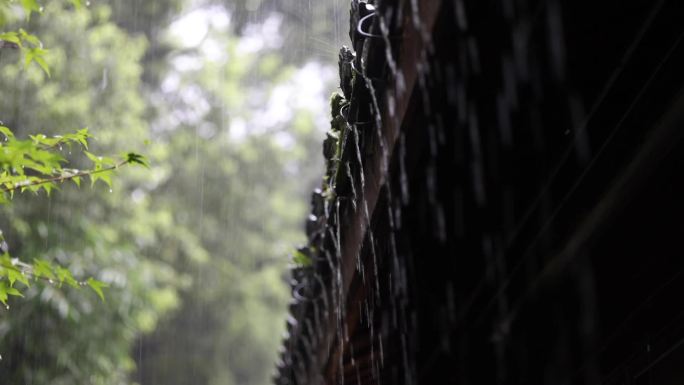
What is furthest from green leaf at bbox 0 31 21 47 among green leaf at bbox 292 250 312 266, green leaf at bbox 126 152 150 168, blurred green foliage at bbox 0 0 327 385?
blurred green foliage at bbox 0 0 327 385

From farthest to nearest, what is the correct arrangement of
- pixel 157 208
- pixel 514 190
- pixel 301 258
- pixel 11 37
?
pixel 157 208 → pixel 301 258 → pixel 11 37 → pixel 514 190

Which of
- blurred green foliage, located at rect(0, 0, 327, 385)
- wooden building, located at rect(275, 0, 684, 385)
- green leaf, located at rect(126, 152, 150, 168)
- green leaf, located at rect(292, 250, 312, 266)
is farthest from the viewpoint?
blurred green foliage, located at rect(0, 0, 327, 385)

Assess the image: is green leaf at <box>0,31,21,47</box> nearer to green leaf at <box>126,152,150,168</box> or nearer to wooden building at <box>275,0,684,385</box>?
green leaf at <box>126,152,150,168</box>

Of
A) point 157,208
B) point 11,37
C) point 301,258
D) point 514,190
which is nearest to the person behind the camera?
point 514,190

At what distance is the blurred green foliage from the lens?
962 cm

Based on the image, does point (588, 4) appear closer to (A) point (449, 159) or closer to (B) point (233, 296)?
(A) point (449, 159)

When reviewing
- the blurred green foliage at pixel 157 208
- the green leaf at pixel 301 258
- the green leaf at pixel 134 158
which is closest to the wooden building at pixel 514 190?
the green leaf at pixel 134 158

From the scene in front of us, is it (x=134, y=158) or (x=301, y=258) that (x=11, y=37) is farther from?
(x=301, y=258)

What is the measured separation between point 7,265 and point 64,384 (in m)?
7.38

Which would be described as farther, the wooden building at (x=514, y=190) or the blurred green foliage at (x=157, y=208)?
the blurred green foliage at (x=157, y=208)

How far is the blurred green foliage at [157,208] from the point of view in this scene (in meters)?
9.62

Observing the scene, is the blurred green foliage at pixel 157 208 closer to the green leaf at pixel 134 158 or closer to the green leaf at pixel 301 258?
the green leaf at pixel 301 258

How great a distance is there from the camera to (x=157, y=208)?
57.1ft

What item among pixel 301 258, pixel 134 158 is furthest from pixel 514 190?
pixel 301 258
